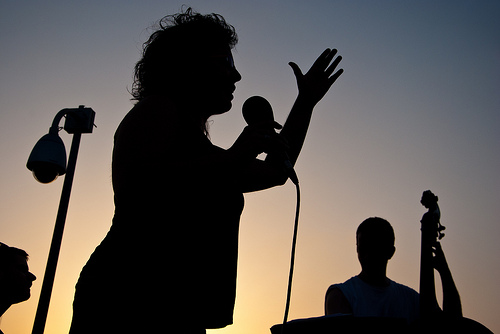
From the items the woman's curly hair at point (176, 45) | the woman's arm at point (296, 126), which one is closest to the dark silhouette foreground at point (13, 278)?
the woman's curly hair at point (176, 45)

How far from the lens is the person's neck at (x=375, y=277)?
354cm

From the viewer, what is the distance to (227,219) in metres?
1.41

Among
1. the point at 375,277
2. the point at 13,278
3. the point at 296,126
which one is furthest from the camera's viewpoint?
the point at 13,278

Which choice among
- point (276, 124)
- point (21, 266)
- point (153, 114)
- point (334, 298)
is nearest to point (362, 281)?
point (334, 298)

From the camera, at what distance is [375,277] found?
3549 millimetres

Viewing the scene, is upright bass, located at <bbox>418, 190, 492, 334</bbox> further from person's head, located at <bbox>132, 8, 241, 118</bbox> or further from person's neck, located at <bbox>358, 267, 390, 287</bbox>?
person's head, located at <bbox>132, 8, 241, 118</bbox>

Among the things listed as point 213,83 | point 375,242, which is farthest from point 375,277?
point 213,83

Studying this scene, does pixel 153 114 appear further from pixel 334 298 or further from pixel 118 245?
pixel 334 298

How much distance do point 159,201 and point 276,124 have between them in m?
0.45

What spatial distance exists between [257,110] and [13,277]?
10.6 feet

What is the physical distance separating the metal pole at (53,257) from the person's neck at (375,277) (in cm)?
248

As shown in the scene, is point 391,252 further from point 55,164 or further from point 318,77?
point 55,164

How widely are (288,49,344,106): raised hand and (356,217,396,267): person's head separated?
1.90m

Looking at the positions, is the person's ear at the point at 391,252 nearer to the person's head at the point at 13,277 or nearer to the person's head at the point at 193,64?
the person's head at the point at 193,64
